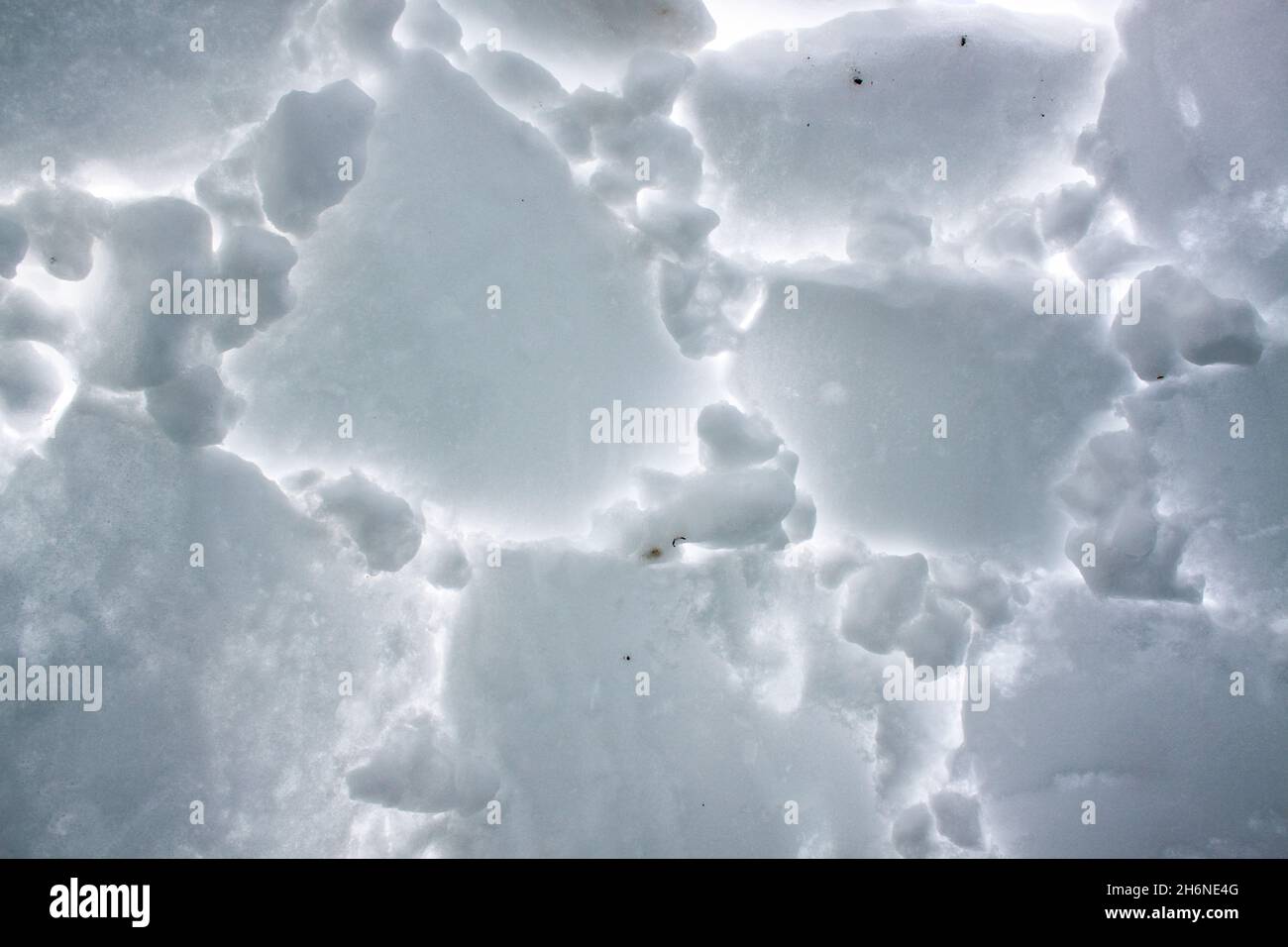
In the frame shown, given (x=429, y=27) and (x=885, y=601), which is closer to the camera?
(x=885, y=601)

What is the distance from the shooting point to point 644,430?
4.30 metres

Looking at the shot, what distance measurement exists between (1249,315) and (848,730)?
2.96 meters

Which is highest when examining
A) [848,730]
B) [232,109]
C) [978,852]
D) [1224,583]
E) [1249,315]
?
[232,109]

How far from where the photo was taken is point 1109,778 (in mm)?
3955

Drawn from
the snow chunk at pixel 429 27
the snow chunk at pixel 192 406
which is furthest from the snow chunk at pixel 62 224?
the snow chunk at pixel 429 27

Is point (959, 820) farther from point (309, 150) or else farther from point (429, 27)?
point (429, 27)

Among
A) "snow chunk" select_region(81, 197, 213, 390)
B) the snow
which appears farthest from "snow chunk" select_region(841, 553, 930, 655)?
"snow chunk" select_region(81, 197, 213, 390)

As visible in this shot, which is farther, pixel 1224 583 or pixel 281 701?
pixel 1224 583

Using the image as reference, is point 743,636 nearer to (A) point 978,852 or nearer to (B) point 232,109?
(A) point 978,852

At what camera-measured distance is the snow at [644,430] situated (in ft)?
12.3

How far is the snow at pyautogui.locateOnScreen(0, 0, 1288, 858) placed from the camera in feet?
12.3

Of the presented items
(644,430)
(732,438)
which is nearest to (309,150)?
(644,430)

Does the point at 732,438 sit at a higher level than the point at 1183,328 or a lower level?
lower

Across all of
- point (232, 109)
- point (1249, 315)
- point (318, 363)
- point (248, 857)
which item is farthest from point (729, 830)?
point (232, 109)
